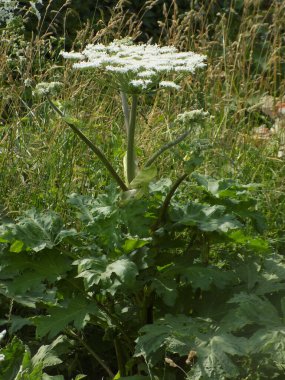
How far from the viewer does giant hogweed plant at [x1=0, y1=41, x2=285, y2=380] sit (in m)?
3.33

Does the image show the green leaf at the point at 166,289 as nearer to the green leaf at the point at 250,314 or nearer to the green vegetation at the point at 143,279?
the green vegetation at the point at 143,279

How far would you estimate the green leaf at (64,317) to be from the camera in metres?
3.41

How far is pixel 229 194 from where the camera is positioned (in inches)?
146

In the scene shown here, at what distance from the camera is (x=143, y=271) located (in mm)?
3594

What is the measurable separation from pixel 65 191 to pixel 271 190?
3.52ft

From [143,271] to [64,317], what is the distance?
0.37 m

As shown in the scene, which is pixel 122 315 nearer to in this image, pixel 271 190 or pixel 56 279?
pixel 56 279

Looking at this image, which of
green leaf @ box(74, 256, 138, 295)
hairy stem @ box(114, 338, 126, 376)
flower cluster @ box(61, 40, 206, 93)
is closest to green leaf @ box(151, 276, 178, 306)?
green leaf @ box(74, 256, 138, 295)

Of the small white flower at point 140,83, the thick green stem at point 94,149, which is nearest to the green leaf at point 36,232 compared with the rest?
the thick green stem at point 94,149

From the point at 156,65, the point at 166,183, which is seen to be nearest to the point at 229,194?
the point at 166,183

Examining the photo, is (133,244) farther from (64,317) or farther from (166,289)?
(64,317)

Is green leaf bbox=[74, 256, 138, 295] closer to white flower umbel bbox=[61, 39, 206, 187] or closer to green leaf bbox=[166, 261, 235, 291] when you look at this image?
green leaf bbox=[166, 261, 235, 291]

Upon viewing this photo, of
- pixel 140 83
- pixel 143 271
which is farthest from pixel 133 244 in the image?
pixel 140 83

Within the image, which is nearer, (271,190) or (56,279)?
(56,279)
